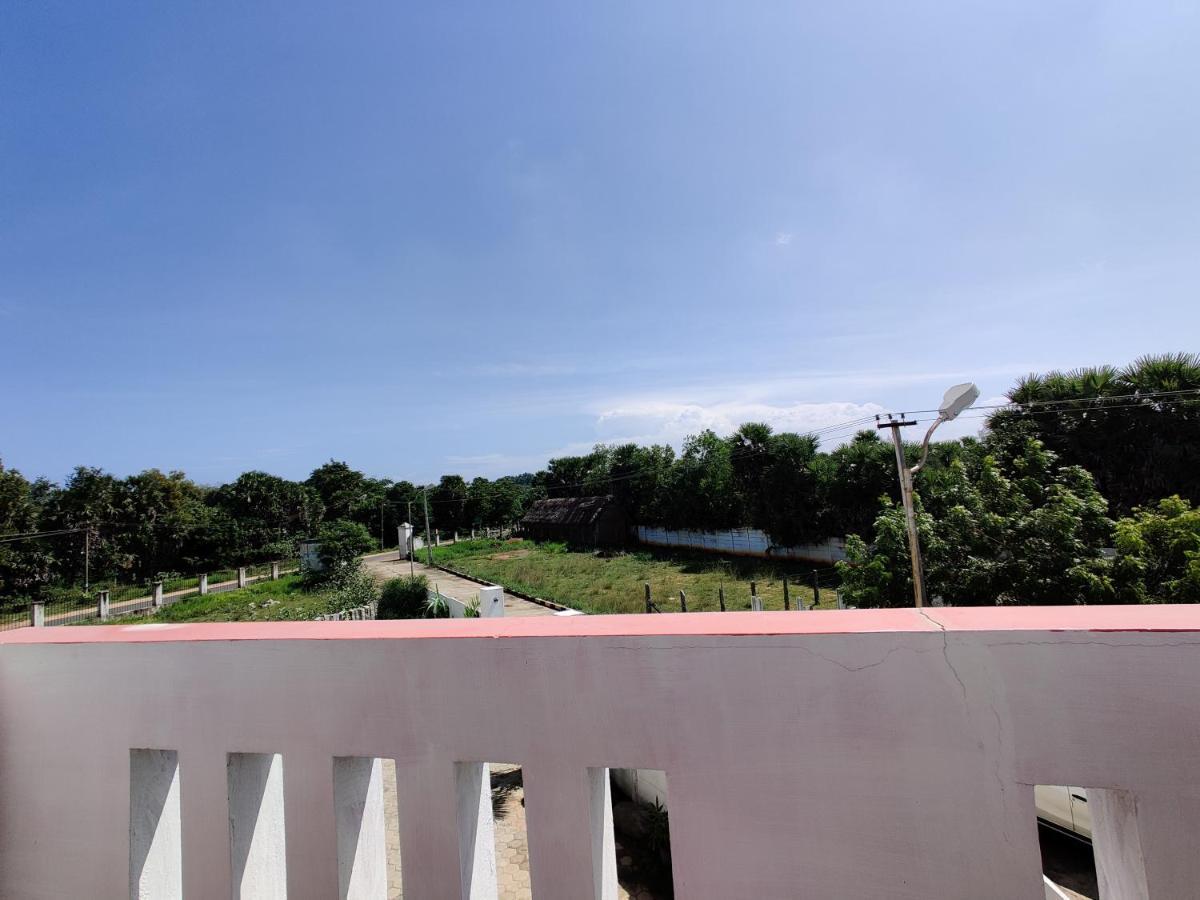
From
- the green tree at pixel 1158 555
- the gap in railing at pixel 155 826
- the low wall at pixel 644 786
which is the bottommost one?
the low wall at pixel 644 786

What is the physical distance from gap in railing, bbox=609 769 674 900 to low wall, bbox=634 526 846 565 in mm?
13455

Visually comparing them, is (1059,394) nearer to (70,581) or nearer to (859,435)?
(859,435)

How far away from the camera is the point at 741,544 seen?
78.0ft

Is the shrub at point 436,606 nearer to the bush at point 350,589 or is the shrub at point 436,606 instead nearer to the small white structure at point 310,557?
the bush at point 350,589

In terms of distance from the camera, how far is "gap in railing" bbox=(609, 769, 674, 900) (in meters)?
5.09

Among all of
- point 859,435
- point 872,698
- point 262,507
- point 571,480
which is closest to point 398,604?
point 872,698

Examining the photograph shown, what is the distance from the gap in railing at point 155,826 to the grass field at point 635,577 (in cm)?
1204

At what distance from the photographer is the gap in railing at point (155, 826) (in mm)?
1156

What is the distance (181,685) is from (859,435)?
21919mm

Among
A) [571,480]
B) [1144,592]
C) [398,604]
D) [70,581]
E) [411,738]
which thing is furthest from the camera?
[571,480]

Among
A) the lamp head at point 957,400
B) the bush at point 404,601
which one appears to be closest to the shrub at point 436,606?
the bush at point 404,601

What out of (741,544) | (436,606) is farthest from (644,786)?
(741,544)

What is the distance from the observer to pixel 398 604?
14.5 meters

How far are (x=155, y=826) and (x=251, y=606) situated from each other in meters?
19.3
